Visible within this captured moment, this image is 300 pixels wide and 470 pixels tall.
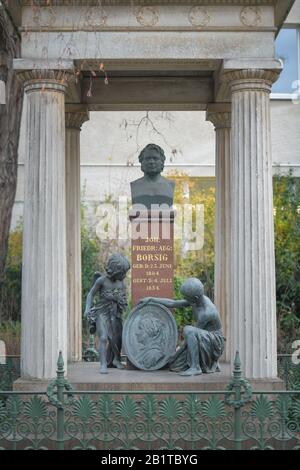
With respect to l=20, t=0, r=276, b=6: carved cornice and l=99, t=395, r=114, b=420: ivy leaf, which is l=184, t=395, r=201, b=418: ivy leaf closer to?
l=99, t=395, r=114, b=420: ivy leaf

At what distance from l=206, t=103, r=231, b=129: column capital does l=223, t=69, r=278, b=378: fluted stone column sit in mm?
2289

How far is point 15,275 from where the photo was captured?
75.1ft

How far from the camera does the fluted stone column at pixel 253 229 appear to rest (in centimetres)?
1123

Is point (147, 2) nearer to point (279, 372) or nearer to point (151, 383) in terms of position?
point (151, 383)

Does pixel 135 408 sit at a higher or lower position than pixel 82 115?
lower

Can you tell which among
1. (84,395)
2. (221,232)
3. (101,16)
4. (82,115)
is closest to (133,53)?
(101,16)

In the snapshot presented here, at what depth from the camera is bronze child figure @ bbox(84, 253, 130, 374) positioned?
1232cm

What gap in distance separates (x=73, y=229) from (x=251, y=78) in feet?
14.0

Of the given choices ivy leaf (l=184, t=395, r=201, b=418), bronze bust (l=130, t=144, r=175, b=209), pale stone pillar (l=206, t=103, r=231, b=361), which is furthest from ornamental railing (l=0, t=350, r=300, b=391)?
ivy leaf (l=184, t=395, r=201, b=418)

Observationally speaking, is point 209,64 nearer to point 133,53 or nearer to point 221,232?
point 133,53

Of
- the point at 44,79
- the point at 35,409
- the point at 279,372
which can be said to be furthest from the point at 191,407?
the point at 44,79

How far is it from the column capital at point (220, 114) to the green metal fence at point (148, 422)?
5591mm

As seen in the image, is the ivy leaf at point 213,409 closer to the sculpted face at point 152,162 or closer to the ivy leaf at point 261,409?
the ivy leaf at point 261,409
